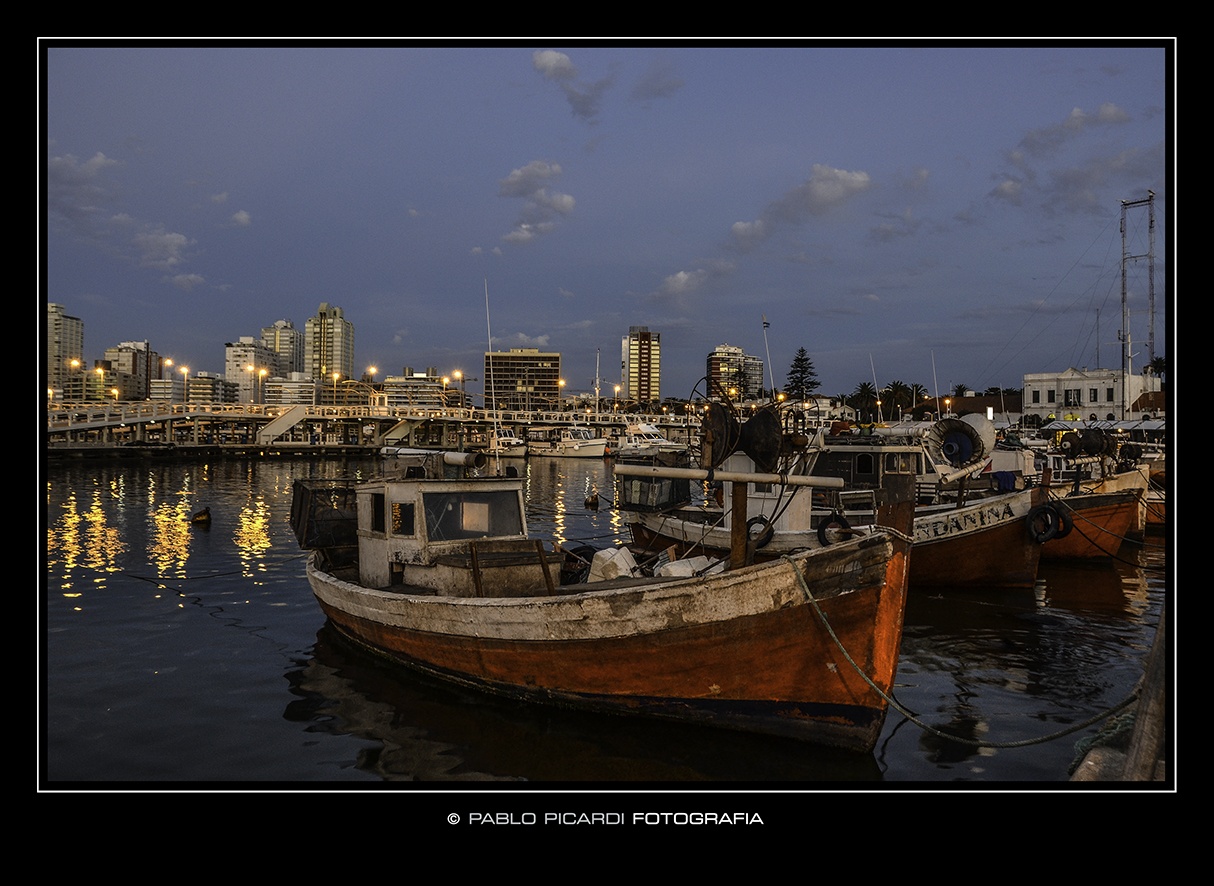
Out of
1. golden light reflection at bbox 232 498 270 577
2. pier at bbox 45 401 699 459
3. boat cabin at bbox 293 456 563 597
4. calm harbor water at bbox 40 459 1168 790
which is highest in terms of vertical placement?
pier at bbox 45 401 699 459

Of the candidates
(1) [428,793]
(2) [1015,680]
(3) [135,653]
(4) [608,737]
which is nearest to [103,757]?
(3) [135,653]

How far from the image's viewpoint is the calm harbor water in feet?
31.6

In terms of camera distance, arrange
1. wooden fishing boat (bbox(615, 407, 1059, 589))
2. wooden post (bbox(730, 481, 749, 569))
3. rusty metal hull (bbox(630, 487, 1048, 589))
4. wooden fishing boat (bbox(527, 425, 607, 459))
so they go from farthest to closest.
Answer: wooden fishing boat (bbox(527, 425, 607, 459)) < rusty metal hull (bbox(630, 487, 1048, 589)) < wooden fishing boat (bbox(615, 407, 1059, 589)) < wooden post (bbox(730, 481, 749, 569))

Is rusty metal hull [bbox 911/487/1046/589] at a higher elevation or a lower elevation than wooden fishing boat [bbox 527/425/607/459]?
lower

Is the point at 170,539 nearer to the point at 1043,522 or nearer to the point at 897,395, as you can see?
the point at 1043,522

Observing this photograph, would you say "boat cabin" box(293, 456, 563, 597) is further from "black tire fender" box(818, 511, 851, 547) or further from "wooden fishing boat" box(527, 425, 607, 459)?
"wooden fishing boat" box(527, 425, 607, 459)

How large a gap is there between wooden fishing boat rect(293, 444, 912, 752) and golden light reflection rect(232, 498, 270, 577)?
14.1 metres

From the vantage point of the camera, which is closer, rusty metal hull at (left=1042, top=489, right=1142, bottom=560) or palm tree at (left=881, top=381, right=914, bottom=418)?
rusty metal hull at (left=1042, top=489, right=1142, bottom=560)

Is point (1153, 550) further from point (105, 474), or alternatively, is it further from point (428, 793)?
point (105, 474)

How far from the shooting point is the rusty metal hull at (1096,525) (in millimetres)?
23625

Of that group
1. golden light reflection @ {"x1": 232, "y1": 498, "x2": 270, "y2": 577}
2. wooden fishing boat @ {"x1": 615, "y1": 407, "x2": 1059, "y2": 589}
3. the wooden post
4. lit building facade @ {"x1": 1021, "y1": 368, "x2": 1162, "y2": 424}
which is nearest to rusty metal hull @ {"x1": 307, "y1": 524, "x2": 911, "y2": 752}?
the wooden post

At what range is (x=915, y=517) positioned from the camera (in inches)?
790

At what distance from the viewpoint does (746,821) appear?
5.48 m
